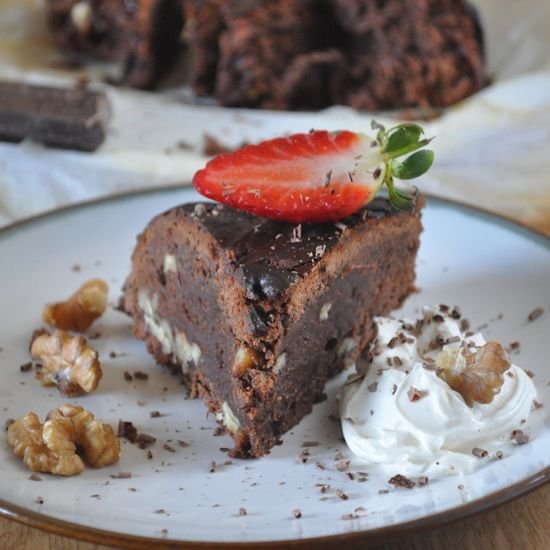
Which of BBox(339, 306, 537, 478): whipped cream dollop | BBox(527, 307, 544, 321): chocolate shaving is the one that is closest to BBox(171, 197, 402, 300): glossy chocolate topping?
BBox(339, 306, 537, 478): whipped cream dollop

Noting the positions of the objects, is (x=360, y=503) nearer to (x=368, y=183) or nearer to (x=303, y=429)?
(x=303, y=429)

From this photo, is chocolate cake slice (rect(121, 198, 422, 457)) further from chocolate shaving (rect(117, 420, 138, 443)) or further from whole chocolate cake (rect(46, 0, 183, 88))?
whole chocolate cake (rect(46, 0, 183, 88))

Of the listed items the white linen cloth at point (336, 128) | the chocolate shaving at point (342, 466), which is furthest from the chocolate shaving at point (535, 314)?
the white linen cloth at point (336, 128)

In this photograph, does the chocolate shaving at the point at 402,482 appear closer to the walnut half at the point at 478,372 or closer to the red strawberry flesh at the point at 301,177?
the walnut half at the point at 478,372

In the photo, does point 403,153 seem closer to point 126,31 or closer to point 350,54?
point 350,54

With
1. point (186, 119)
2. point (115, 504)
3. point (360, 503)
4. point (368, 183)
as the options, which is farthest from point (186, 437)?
point (186, 119)

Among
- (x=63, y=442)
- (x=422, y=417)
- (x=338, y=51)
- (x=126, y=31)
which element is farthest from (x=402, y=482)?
(x=126, y=31)
